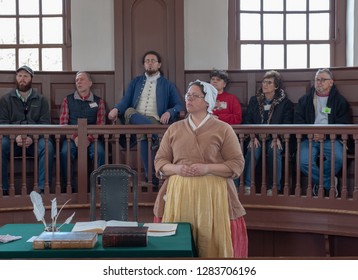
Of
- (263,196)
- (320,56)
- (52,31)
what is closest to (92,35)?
(52,31)

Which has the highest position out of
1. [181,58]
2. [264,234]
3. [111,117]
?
[181,58]

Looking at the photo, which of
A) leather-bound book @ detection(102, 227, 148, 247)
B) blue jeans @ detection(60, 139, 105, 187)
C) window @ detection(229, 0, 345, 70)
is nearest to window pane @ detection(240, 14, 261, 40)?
window @ detection(229, 0, 345, 70)

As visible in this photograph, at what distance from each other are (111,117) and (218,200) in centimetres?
209

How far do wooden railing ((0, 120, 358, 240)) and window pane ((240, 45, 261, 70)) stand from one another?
1831 mm

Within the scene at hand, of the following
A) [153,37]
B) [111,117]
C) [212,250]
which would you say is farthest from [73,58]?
[212,250]

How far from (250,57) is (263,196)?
7.47 ft

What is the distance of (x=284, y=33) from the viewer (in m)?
6.28

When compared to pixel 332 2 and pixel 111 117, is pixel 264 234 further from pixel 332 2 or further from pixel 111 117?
pixel 332 2

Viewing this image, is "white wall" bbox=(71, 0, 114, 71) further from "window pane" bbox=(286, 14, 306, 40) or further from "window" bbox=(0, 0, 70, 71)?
"window pane" bbox=(286, 14, 306, 40)

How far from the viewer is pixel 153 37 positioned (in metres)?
5.79

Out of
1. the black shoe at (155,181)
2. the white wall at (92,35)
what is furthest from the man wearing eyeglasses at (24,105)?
the black shoe at (155,181)

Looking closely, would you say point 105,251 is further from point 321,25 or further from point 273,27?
point 321,25

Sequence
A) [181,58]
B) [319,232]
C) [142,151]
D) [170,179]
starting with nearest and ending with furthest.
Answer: [170,179], [319,232], [142,151], [181,58]

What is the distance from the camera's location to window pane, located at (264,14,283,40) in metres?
6.27
